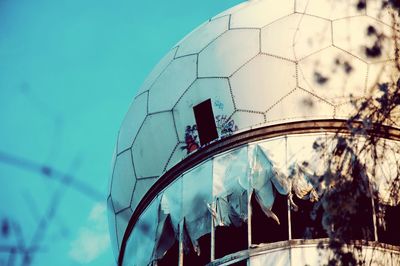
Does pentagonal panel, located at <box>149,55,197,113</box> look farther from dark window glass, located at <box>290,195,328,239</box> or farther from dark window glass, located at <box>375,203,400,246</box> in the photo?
dark window glass, located at <box>375,203,400,246</box>

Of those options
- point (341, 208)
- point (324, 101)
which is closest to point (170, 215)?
point (324, 101)

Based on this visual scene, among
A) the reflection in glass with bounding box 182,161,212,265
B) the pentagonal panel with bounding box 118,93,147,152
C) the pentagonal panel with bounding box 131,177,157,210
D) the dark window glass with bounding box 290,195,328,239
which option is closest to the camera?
the dark window glass with bounding box 290,195,328,239

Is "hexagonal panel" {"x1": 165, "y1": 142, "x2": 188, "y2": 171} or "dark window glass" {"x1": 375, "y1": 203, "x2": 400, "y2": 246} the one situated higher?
"hexagonal panel" {"x1": 165, "y1": 142, "x2": 188, "y2": 171}

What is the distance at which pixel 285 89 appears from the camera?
13.4 m

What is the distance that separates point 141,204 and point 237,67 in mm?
2464

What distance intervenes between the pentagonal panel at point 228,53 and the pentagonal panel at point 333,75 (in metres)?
0.87

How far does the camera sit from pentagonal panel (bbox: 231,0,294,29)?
14508mm

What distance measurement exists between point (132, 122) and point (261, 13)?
2.63 meters

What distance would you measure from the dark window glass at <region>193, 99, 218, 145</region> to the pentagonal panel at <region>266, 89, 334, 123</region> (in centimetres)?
86

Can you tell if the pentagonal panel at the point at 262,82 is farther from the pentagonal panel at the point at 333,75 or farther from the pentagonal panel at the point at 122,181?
the pentagonal panel at the point at 122,181

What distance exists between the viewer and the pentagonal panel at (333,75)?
43.5 ft

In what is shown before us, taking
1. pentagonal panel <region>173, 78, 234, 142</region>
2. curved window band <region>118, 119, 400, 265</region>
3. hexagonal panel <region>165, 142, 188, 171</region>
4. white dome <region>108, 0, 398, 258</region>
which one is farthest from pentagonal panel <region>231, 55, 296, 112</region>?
hexagonal panel <region>165, 142, 188, 171</region>

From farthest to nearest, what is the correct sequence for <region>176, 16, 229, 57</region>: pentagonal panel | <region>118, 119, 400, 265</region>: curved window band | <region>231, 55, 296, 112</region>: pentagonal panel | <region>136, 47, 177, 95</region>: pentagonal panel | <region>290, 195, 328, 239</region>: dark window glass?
<region>136, 47, 177, 95</region>: pentagonal panel → <region>176, 16, 229, 57</region>: pentagonal panel → <region>231, 55, 296, 112</region>: pentagonal panel → <region>118, 119, 400, 265</region>: curved window band → <region>290, 195, 328, 239</region>: dark window glass

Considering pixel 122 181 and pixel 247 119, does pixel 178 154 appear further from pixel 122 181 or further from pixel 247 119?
pixel 122 181
